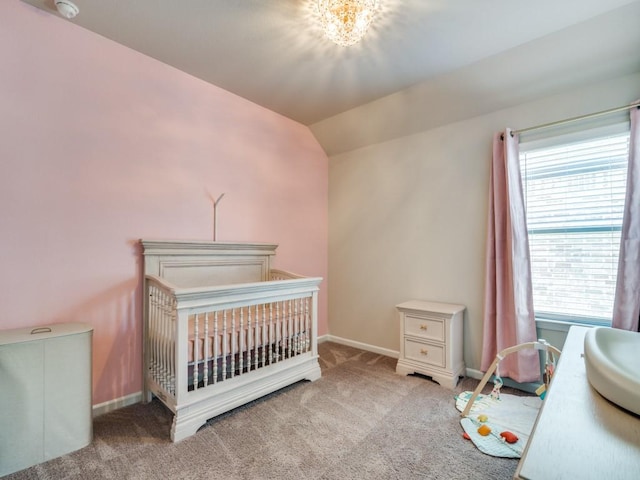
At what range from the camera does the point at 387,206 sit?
3268mm

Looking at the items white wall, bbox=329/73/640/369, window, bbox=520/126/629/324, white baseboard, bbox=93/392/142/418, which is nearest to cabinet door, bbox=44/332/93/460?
white baseboard, bbox=93/392/142/418

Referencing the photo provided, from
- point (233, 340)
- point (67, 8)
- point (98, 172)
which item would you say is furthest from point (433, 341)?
point (67, 8)

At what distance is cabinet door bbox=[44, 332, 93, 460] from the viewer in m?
1.61

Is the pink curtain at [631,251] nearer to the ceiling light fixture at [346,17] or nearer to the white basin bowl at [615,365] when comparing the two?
the white basin bowl at [615,365]

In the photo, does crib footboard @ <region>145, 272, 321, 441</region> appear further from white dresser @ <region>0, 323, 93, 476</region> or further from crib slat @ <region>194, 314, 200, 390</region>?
white dresser @ <region>0, 323, 93, 476</region>

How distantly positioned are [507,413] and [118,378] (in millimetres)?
2692

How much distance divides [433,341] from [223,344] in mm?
1705

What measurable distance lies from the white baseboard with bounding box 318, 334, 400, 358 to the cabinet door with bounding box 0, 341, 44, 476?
102 inches

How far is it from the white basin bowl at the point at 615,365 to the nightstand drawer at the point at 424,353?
1.44 meters

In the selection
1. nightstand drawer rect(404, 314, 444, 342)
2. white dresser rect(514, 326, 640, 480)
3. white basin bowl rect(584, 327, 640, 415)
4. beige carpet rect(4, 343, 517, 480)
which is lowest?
beige carpet rect(4, 343, 517, 480)

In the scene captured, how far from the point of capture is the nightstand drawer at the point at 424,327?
2521mm

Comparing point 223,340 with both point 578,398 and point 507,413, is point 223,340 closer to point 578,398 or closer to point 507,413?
point 578,398

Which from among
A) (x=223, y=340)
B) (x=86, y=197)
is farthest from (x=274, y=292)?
(x=86, y=197)

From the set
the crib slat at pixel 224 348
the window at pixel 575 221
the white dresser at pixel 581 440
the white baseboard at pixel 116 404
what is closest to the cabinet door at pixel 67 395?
the white baseboard at pixel 116 404
